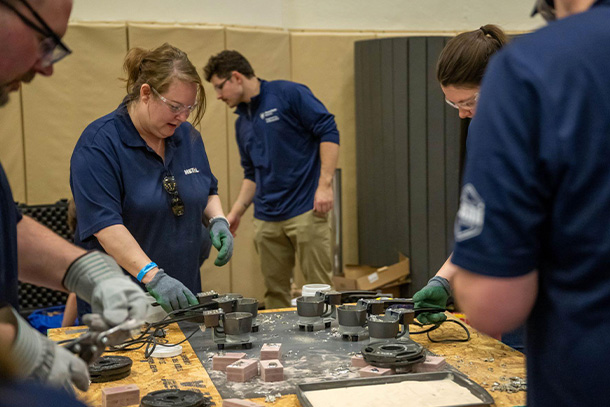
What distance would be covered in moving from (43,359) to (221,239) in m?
1.67

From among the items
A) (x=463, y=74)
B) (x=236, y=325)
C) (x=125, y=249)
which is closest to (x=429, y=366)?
(x=236, y=325)

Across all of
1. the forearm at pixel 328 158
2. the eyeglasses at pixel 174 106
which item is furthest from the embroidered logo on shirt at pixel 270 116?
the eyeglasses at pixel 174 106

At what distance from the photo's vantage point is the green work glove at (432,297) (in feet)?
7.35

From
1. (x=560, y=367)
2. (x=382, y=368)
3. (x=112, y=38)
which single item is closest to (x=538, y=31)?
(x=560, y=367)

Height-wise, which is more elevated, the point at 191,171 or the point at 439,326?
the point at 191,171

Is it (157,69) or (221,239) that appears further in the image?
(221,239)

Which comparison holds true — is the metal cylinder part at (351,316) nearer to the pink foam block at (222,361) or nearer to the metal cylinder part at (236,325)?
the metal cylinder part at (236,325)

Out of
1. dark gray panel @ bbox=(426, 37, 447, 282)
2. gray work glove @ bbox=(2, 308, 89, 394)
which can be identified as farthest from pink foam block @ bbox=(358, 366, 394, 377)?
dark gray panel @ bbox=(426, 37, 447, 282)

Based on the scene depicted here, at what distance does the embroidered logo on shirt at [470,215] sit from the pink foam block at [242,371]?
96 cm

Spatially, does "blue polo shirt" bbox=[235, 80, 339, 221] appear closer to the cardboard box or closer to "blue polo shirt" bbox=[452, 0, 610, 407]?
the cardboard box

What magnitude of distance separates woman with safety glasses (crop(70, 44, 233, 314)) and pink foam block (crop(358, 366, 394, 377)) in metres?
0.77

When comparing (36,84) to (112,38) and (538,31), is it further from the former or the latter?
(538,31)

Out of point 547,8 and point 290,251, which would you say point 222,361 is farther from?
point 290,251

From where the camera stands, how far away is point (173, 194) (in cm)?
260
